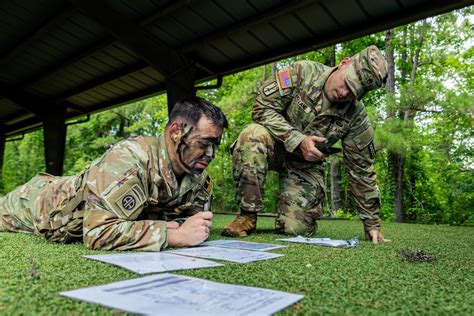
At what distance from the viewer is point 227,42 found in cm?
350

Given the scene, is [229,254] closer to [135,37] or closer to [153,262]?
[153,262]

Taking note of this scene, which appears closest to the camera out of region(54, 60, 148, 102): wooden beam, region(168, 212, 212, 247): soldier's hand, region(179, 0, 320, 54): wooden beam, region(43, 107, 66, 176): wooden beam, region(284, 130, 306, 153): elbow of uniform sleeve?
region(168, 212, 212, 247): soldier's hand

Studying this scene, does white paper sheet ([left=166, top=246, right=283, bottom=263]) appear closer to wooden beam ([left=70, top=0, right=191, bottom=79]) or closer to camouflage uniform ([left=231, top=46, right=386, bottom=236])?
camouflage uniform ([left=231, top=46, right=386, bottom=236])

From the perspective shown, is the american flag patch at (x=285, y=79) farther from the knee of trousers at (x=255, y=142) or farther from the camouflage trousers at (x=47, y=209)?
the camouflage trousers at (x=47, y=209)

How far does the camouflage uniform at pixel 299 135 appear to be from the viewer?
89.0 inches

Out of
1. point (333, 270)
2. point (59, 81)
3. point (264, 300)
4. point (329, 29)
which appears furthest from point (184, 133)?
point (59, 81)

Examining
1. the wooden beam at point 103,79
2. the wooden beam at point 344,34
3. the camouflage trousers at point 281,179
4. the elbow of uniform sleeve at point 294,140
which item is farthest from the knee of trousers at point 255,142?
the wooden beam at point 103,79

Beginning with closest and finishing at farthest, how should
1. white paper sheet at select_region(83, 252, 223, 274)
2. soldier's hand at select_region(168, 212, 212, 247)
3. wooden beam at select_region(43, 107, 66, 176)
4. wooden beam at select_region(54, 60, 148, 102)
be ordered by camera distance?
1. white paper sheet at select_region(83, 252, 223, 274)
2. soldier's hand at select_region(168, 212, 212, 247)
3. wooden beam at select_region(54, 60, 148, 102)
4. wooden beam at select_region(43, 107, 66, 176)

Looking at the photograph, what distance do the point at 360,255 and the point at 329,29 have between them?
216 cm

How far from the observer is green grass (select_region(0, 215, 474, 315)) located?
29.6 inches

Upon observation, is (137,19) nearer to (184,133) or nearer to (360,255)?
(184,133)

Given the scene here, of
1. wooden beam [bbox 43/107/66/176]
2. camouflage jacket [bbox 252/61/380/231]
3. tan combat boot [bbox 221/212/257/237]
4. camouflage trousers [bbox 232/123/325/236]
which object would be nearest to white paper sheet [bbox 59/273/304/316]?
tan combat boot [bbox 221/212/257/237]

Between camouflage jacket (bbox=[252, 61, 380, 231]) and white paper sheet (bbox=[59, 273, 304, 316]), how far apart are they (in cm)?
153

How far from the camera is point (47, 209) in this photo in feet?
5.91
